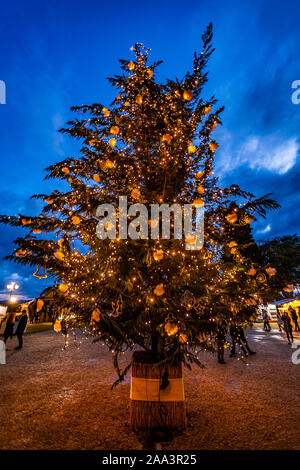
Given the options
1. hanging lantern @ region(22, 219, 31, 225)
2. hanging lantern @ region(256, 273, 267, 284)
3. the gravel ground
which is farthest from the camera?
hanging lantern @ region(256, 273, 267, 284)

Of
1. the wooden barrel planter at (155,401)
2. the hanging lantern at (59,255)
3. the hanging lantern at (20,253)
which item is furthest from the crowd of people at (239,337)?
the hanging lantern at (20,253)

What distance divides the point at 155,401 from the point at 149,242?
233 cm

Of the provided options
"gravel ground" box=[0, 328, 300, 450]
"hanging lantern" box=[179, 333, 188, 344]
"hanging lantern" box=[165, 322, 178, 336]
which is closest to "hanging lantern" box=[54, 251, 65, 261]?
"hanging lantern" box=[165, 322, 178, 336]

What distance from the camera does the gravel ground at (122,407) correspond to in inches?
113

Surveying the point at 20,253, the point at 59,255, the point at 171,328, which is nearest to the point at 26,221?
the point at 20,253

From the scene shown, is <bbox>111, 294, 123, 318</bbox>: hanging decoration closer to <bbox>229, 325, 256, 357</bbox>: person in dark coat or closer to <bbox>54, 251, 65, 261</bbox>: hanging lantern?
<bbox>54, 251, 65, 261</bbox>: hanging lantern

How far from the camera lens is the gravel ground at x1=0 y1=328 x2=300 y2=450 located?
9.40 ft

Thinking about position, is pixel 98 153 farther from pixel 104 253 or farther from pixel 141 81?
pixel 104 253

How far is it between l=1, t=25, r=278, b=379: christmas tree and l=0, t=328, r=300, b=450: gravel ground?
3.50ft

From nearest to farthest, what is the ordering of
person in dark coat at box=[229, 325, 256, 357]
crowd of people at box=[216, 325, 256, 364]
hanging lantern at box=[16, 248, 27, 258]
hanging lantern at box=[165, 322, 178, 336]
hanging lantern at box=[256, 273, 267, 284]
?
hanging lantern at box=[165, 322, 178, 336], hanging lantern at box=[16, 248, 27, 258], hanging lantern at box=[256, 273, 267, 284], crowd of people at box=[216, 325, 256, 364], person in dark coat at box=[229, 325, 256, 357]

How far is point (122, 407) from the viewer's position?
3.88m

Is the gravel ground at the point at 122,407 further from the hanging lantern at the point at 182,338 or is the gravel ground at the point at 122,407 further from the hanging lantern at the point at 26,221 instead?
the hanging lantern at the point at 26,221

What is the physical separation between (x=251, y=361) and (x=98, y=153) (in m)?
7.69
